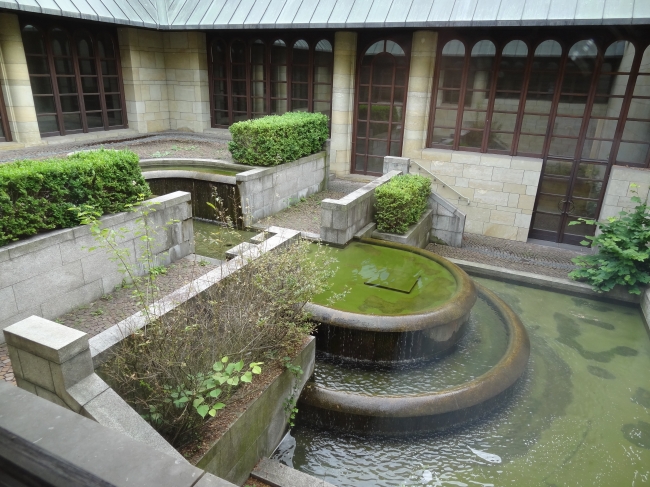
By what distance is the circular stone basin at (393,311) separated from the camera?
20.3 feet

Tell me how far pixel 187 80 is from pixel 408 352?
39.6ft

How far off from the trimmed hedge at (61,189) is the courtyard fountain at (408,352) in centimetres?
309

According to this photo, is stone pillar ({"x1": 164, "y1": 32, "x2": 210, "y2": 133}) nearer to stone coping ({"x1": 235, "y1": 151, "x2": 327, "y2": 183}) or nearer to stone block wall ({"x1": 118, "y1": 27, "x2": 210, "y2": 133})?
stone block wall ({"x1": 118, "y1": 27, "x2": 210, "y2": 133})

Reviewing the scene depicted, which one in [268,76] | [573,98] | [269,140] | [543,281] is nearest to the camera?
[543,281]

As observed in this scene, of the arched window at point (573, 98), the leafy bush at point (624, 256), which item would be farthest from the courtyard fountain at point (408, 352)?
the arched window at point (573, 98)

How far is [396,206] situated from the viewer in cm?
935

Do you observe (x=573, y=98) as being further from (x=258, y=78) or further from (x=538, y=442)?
(x=258, y=78)

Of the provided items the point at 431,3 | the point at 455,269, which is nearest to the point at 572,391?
the point at 455,269

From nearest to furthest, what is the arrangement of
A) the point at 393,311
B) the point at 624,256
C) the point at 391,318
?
1. the point at 391,318
2. the point at 393,311
3. the point at 624,256

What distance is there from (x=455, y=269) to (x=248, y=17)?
9.06m

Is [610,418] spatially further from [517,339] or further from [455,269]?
[455,269]

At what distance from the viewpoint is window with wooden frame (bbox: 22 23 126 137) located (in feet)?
38.8

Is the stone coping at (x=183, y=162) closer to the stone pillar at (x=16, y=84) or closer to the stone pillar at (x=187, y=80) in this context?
the stone pillar at (x=16, y=84)

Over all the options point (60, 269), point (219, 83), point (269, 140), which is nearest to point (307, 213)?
point (269, 140)
